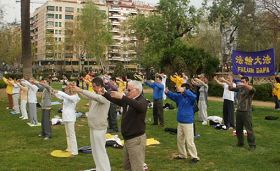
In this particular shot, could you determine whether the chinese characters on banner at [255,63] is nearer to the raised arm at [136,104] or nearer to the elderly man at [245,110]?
the elderly man at [245,110]

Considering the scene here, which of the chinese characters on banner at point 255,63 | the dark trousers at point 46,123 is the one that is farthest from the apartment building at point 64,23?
the dark trousers at point 46,123

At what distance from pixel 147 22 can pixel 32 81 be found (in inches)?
1253

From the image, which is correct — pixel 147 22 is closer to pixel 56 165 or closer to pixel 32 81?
pixel 32 81

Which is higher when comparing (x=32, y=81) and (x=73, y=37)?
(x=73, y=37)

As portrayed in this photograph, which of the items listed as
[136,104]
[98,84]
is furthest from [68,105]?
[136,104]

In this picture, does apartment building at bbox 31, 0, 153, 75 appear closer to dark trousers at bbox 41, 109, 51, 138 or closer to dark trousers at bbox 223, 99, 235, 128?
dark trousers at bbox 223, 99, 235, 128

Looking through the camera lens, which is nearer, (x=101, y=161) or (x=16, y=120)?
(x=101, y=161)

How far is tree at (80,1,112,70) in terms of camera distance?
6331 centimetres

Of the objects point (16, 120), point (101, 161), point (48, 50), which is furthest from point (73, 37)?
point (101, 161)

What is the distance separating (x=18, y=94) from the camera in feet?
60.4

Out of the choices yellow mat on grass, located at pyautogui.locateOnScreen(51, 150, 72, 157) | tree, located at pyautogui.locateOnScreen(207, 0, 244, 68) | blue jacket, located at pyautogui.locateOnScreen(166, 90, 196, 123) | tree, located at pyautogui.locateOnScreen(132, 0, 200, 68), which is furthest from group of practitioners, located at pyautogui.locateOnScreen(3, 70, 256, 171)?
tree, located at pyautogui.locateOnScreen(207, 0, 244, 68)

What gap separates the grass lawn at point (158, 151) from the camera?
29.2 ft

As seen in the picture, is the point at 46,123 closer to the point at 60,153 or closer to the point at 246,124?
the point at 60,153

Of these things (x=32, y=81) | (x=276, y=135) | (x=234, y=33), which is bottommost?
(x=276, y=135)
